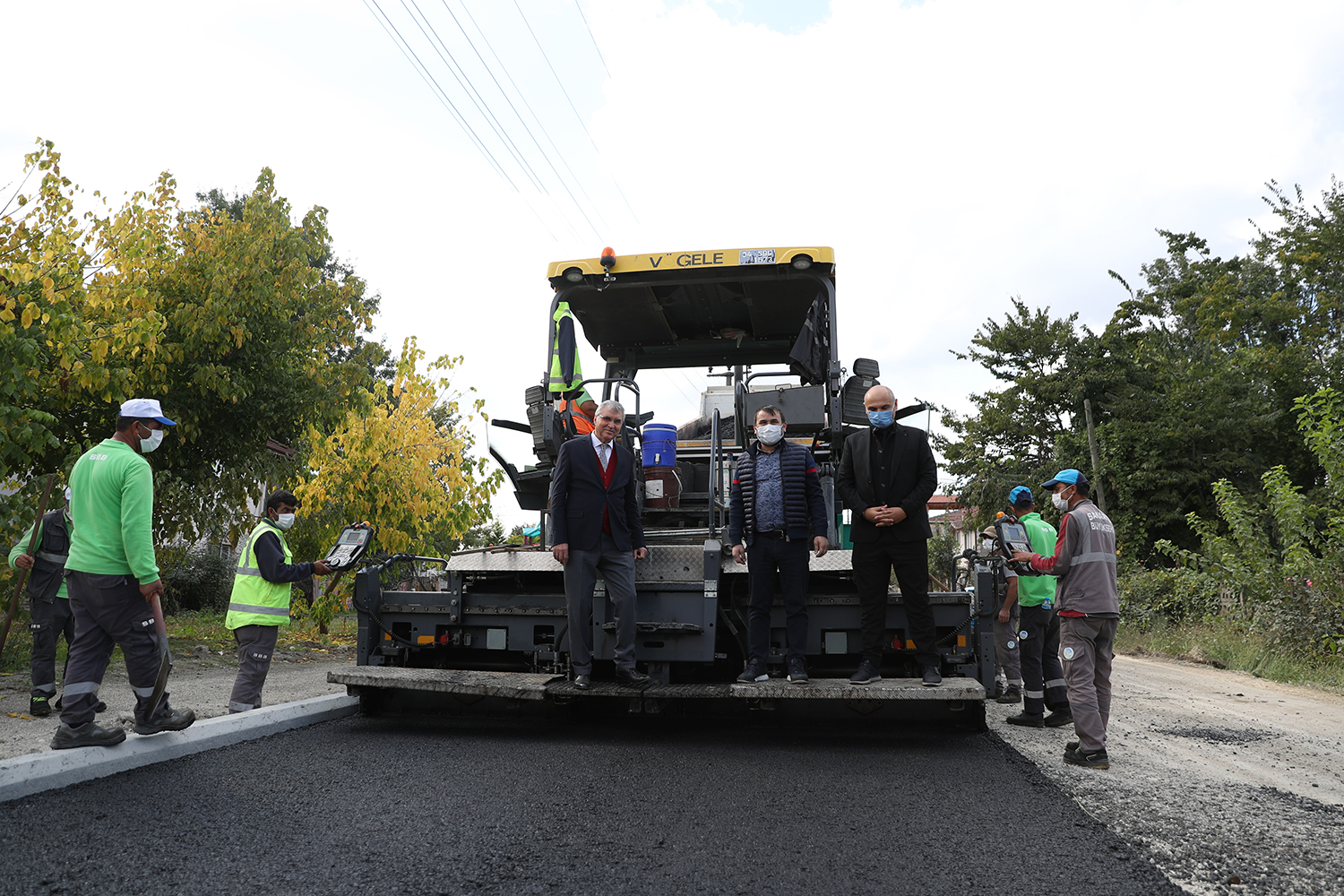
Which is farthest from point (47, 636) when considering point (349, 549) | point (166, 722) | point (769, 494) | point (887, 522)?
point (887, 522)

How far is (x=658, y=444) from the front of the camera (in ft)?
20.9

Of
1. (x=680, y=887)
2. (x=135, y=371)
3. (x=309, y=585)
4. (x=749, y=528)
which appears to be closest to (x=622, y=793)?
(x=680, y=887)

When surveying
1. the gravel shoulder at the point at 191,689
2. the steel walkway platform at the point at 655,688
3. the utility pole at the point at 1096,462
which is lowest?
the gravel shoulder at the point at 191,689

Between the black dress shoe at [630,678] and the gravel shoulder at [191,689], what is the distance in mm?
2529

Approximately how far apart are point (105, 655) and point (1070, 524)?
200 inches

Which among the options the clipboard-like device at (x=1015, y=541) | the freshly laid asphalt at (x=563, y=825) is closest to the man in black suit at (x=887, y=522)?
the clipboard-like device at (x=1015, y=541)

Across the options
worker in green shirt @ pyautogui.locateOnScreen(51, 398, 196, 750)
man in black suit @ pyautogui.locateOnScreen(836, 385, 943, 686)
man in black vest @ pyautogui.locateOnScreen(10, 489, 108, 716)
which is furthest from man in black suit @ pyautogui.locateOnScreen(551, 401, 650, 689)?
man in black vest @ pyautogui.locateOnScreen(10, 489, 108, 716)

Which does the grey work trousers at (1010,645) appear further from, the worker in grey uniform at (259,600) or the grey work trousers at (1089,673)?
the worker in grey uniform at (259,600)

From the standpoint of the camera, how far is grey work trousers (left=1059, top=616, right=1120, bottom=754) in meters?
4.98

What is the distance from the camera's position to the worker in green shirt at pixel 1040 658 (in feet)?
21.6

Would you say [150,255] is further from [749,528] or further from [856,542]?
[856,542]

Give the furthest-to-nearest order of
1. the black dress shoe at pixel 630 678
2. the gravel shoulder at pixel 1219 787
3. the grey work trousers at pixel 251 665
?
the grey work trousers at pixel 251 665 < the black dress shoe at pixel 630 678 < the gravel shoulder at pixel 1219 787

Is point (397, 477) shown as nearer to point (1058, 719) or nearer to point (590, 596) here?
point (590, 596)

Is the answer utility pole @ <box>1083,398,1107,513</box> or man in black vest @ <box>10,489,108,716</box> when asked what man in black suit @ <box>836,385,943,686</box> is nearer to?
man in black vest @ <box>10,489,108,716</box>
